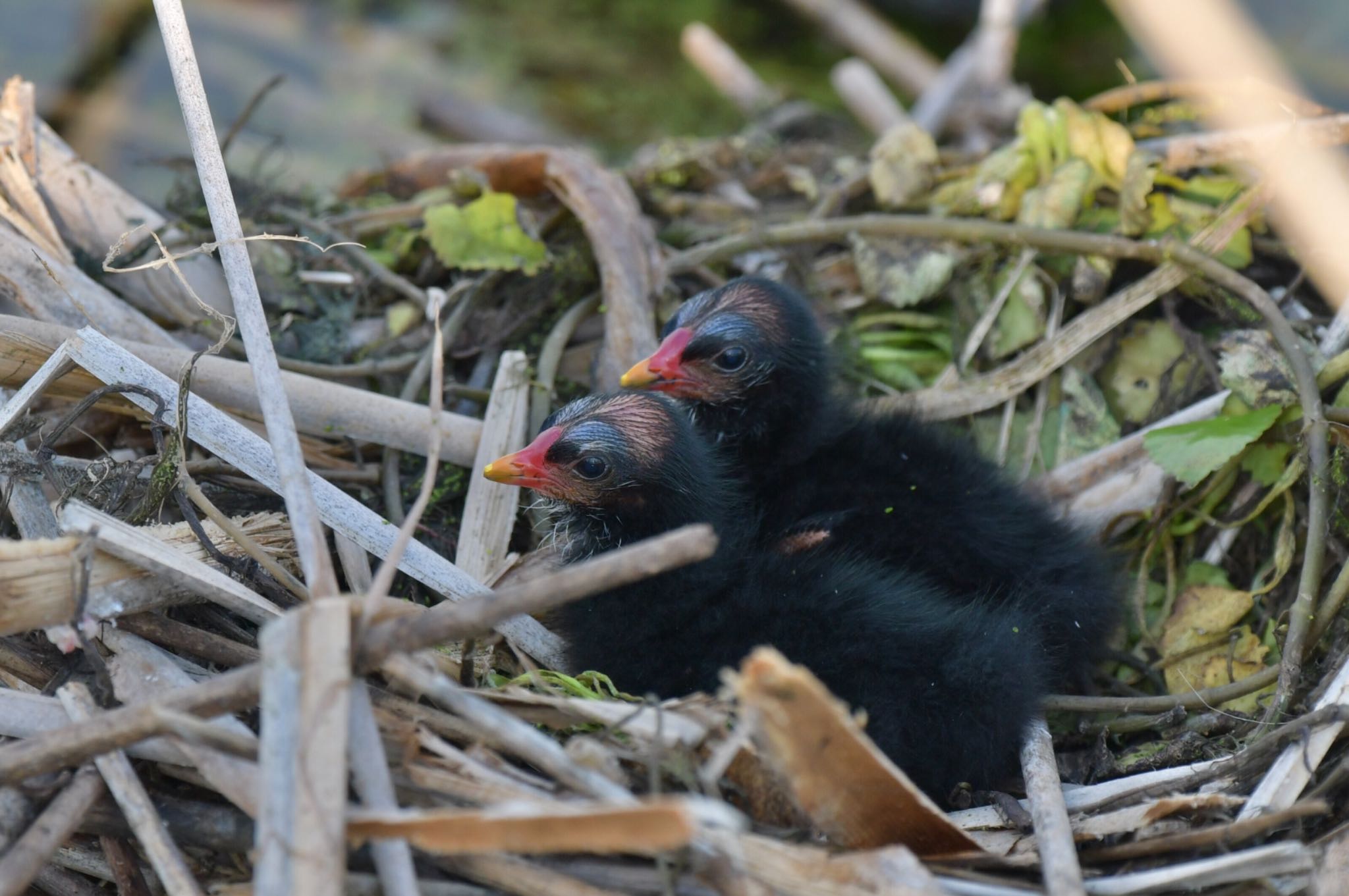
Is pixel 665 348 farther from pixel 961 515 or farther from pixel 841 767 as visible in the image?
pixel 841 767

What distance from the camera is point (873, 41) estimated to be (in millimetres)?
6273

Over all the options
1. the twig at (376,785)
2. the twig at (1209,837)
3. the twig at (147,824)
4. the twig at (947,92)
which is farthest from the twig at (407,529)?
the twig at (947,92)

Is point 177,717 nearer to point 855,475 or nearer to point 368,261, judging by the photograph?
point 855,475

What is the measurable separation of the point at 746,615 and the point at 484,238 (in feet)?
5.18

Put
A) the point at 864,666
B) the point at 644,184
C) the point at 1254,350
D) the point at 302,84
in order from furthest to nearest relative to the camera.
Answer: the point at 302,84, the point at 644,184, the point at 1254,350, the point at 864,666

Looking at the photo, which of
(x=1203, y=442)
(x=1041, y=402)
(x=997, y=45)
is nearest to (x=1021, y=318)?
(x=1041, y=402)

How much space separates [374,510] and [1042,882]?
1.81 metres

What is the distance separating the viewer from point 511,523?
3.12 metres

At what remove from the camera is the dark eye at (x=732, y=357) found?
10.3ft

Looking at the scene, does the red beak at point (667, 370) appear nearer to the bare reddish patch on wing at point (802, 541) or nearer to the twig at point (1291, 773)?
the bare reddish patch on wing at point (802, 541)

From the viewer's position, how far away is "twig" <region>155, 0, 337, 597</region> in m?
1.99

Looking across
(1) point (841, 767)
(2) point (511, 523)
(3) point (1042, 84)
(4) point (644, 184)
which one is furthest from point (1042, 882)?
(3) point (1042, 84)

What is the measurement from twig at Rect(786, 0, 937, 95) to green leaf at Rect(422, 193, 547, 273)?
9.95ft

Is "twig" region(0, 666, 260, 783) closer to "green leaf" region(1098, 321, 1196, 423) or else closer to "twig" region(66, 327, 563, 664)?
"twig" region(66, 327, 563, 664)
